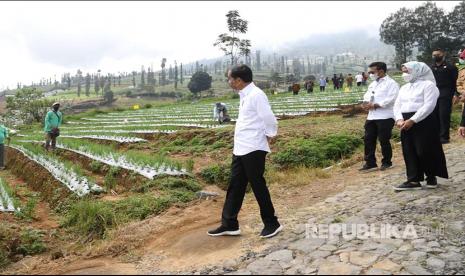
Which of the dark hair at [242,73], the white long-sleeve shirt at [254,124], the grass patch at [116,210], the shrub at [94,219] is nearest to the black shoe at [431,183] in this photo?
the white long-sleeve shirt at [254,124]

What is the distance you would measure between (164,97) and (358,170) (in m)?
77.3

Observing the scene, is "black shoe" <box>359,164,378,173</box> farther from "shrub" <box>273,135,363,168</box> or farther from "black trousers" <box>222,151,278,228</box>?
"black trousers" <box>222,151,278,228</box>

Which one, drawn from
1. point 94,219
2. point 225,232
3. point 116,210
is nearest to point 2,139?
point 116,210

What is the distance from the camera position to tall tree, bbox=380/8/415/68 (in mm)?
49781

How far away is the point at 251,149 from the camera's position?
4.52 m

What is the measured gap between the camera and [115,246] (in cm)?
464

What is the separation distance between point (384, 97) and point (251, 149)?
3484 mm

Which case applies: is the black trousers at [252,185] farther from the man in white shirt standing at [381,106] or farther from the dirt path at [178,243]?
the man in white shirt standing at [381,106]

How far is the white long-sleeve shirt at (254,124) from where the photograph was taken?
455 cm

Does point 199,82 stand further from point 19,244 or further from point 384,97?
point 19,244

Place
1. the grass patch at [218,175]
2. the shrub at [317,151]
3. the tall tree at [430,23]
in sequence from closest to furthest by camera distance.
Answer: the grass patch at [218,175] < the shrub at [317,151] < the tall tree at [430,23]

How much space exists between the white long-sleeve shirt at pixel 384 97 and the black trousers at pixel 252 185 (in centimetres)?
326

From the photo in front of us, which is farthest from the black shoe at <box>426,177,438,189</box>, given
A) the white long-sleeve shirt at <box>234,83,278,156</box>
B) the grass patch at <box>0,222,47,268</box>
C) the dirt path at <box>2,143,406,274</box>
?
the grass patch at <box>0,222,47,268</box>

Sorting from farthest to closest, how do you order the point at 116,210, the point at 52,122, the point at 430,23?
1. the point at 430,23
2. the point at 52,122
3. the point at 116,210
